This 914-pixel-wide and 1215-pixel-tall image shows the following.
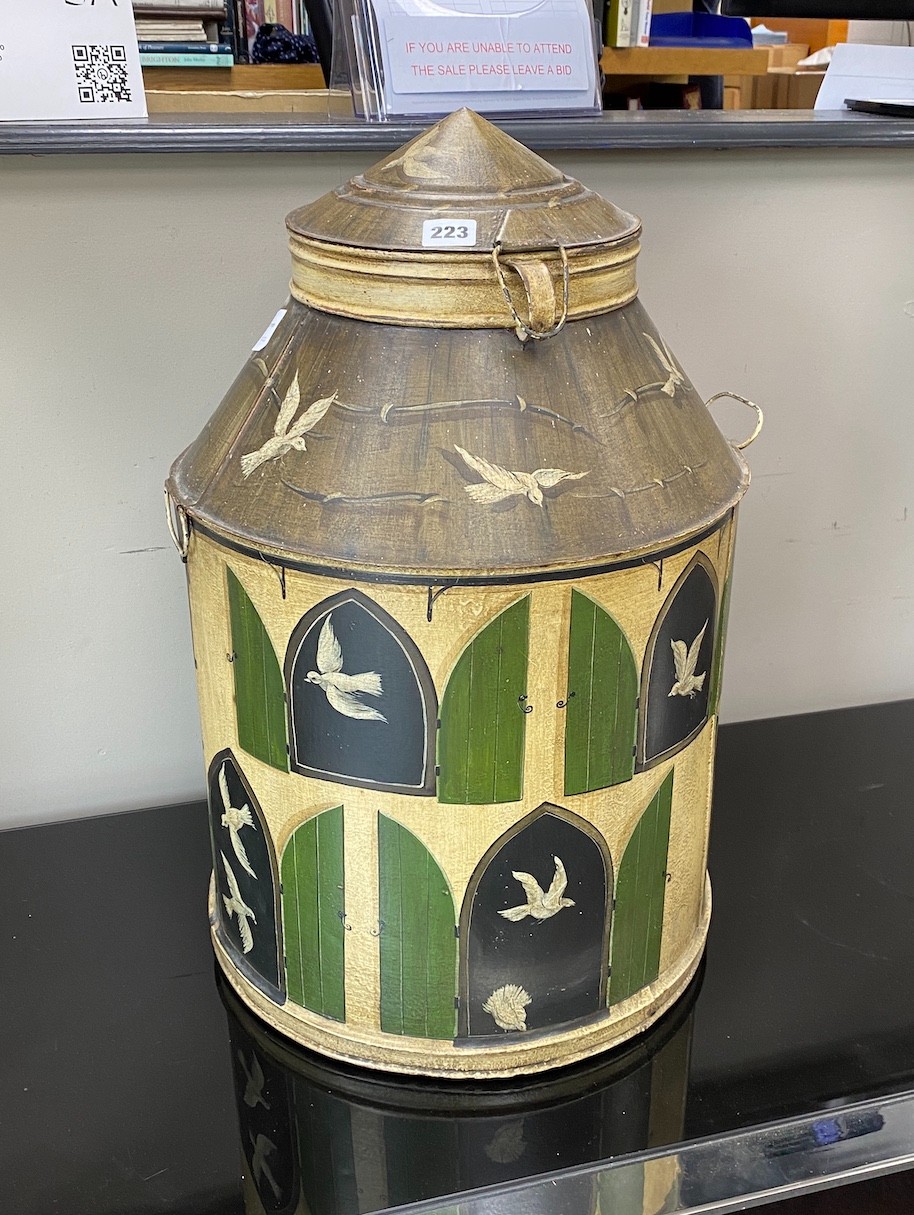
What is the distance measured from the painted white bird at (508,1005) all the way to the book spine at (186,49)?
1.13m

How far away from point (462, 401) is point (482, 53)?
52 cm

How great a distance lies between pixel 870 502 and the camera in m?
1.60

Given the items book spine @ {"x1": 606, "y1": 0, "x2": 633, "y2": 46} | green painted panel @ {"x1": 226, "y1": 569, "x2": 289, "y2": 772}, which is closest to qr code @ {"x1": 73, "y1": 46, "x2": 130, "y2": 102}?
green painted panel @ {"x1": 226, "y1": 569, "x2": 289, "y2": 772}

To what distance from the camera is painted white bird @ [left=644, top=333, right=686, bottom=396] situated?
0.98m

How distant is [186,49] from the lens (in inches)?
56.4

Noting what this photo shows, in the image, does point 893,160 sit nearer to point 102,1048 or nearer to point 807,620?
point 807,620

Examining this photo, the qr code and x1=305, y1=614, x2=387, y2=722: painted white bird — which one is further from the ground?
the qr code

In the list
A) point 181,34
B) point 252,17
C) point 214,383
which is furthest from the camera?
point 252,17

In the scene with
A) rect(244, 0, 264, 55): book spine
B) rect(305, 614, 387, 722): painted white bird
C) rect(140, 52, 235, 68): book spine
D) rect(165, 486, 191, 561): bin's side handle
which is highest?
rect(244, 0, 264, 55): book spine

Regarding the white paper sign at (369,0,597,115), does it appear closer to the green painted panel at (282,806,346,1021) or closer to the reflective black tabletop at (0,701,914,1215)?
the green painted panel at (282,806,346,1021)

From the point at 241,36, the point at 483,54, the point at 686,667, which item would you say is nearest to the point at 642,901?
the point at 686,667

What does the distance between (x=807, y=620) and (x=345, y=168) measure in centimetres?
88

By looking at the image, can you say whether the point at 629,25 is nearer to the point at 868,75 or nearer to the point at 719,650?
the point at 868,75

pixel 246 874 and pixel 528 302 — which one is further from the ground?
pixel 528 302
